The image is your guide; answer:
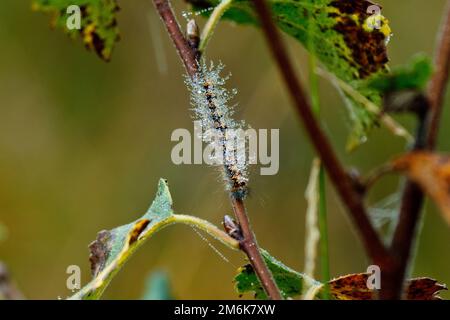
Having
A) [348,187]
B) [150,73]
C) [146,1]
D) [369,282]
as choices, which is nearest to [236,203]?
[369,282]

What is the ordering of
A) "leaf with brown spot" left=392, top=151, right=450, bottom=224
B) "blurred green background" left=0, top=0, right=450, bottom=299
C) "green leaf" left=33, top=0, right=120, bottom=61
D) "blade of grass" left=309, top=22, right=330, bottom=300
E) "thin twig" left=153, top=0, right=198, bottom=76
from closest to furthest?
"leaf with brown spot" left=392, top=151, right=450, bottom=224 → "blade of grass" left=309, top=22, right=330, bottom=300 → "thin twig" left=153, top=0, right=198, bottom=76 → "green leaf" left=33, top=0, right=120, bottom=61 → "blurred green background" left=0, top=0, right=450, bottom=299

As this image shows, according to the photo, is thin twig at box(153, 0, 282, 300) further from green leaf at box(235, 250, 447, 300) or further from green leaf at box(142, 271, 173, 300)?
green leaf at box(142, 271, 173, 300)

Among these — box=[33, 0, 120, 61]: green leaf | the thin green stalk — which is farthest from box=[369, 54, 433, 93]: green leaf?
box=[33, 0, 120, 61]: green leaf

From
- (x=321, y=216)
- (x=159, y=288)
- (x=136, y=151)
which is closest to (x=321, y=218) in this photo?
(x=321, y=216)

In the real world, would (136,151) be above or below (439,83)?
below

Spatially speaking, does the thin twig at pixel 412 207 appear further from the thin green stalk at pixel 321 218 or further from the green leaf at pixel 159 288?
the green leaf at pixel 159 288

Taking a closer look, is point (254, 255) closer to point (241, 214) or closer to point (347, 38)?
point (241, 214)

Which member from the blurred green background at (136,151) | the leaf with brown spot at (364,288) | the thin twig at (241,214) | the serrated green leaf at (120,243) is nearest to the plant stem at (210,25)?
the thin twig at (241,214)
